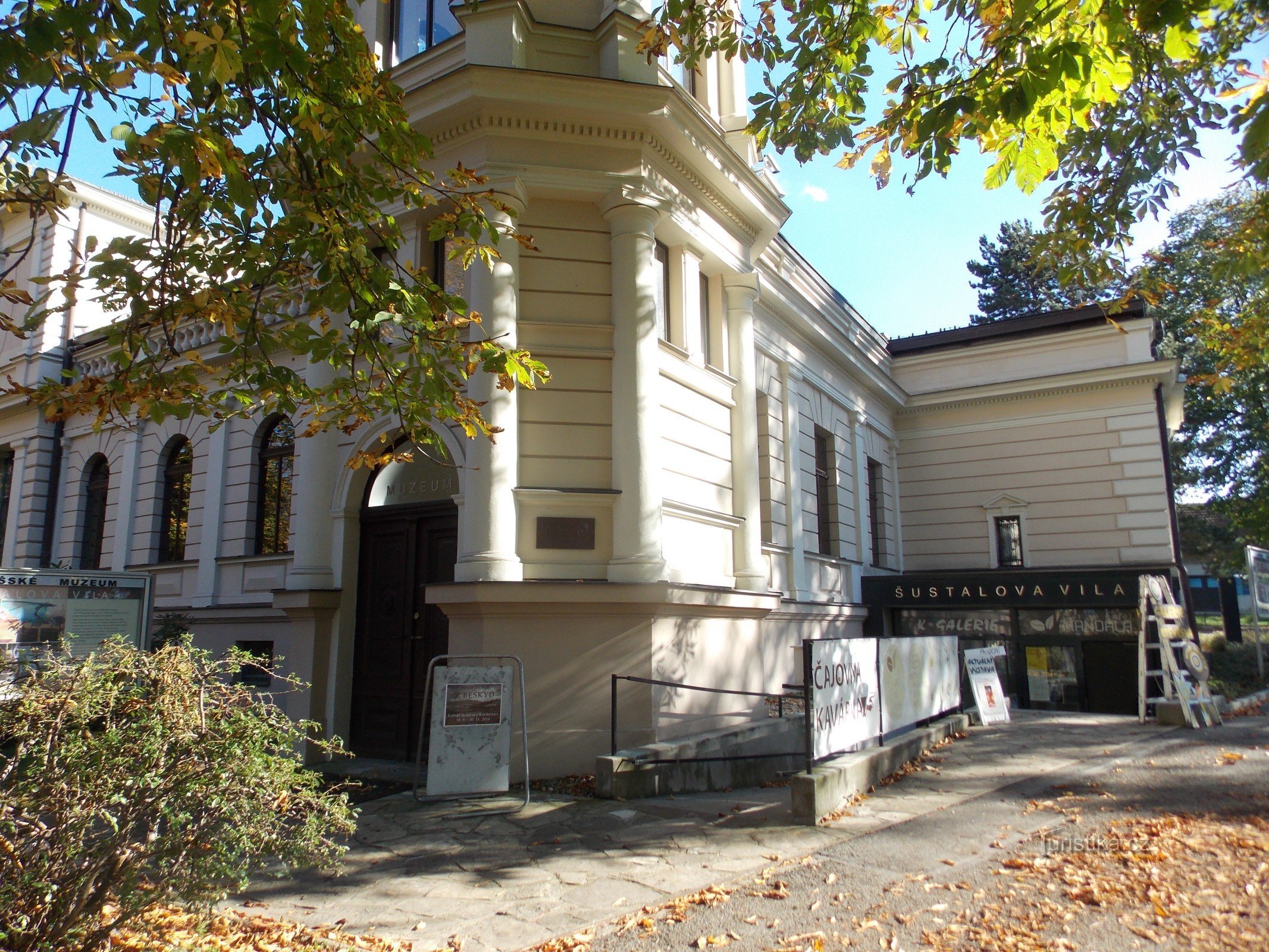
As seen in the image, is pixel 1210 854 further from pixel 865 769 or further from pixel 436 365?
pixel 436 365

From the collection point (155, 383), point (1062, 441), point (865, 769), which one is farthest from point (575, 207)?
point (1062, 441)

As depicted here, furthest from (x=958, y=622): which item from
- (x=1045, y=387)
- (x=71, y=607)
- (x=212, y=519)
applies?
(x=71, y=607)

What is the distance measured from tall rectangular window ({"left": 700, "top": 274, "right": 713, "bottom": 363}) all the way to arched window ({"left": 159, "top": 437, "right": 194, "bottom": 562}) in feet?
32.1

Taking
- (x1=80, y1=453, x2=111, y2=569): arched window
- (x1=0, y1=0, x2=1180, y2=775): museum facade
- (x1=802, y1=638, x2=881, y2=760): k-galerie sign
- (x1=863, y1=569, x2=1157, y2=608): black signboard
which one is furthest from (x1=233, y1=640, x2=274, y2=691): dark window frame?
(x1=863, y1=569, x2=1157, y2=608): black signboard

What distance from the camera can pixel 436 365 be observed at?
6.78 meters

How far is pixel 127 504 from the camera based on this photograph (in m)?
16.5

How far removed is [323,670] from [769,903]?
24.3 ft

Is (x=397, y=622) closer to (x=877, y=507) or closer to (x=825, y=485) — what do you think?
(x=825, y=485)

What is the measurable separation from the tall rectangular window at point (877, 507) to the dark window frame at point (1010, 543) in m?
2.54

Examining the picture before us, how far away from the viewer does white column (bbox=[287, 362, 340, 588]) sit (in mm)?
11062

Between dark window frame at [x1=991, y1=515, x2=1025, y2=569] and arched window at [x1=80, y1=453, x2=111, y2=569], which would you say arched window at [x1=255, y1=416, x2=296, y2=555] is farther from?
dark window frame at [x1=991, y1=515, x2=1025, y2=569]

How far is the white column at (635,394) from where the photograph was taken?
9547 mm

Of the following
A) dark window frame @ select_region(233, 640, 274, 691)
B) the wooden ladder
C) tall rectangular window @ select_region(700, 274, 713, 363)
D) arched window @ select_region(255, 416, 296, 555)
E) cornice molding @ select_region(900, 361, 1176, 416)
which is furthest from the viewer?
cornice molding @ select_region(900, 361, 1176, 416)

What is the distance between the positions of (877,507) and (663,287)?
10.5 metres
